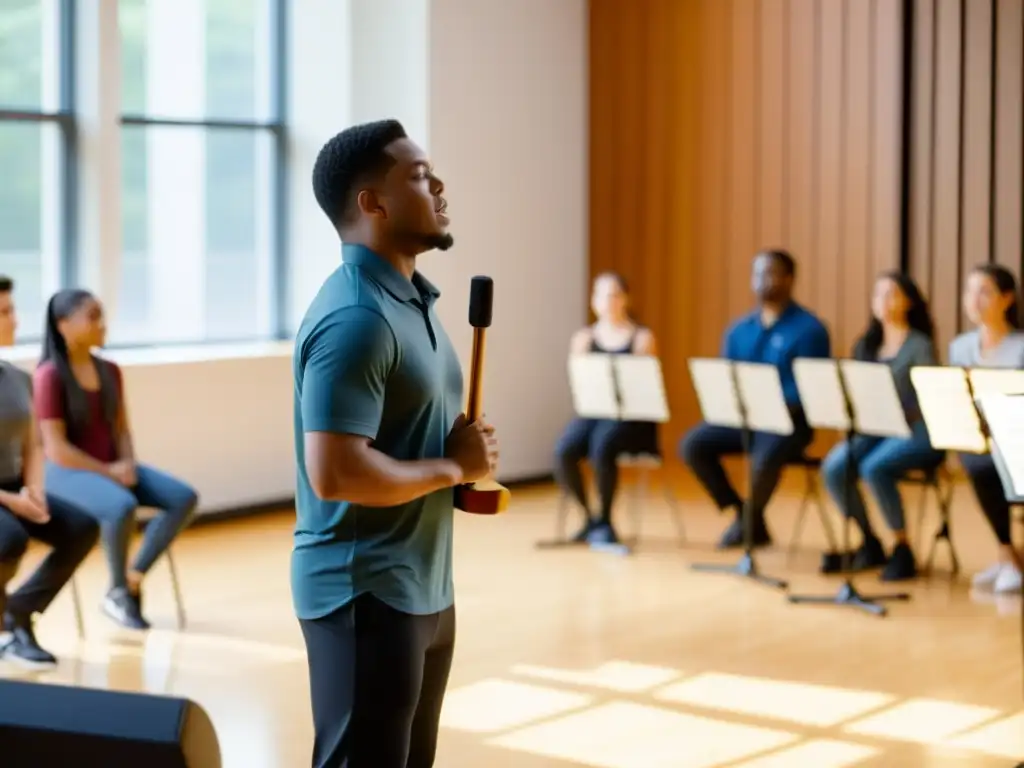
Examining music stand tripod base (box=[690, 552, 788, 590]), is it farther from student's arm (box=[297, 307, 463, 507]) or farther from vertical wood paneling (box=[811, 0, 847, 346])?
student's arm (box=[297, 307, 463, 507])

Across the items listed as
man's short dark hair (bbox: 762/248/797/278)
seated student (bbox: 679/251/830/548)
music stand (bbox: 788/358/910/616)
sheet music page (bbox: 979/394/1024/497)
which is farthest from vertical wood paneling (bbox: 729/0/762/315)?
sheet music page (bbox: 979/394/1024/497)

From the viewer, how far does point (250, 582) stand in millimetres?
6336

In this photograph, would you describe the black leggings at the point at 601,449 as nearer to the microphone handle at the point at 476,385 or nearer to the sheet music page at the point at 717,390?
the sheet music page at the point at 717,390

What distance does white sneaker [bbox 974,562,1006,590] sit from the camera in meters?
6.29

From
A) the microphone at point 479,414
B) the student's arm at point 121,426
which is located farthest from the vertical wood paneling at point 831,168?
the microphone at point 479,414

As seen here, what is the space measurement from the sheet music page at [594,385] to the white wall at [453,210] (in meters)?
1.58

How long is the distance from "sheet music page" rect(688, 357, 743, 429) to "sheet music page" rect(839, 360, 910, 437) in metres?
0.57

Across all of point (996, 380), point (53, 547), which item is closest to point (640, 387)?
point (996, 380)

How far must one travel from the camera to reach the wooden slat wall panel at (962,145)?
27.4 ft

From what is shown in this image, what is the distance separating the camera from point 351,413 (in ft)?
7.30

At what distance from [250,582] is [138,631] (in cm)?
88

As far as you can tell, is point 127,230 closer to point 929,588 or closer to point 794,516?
point 794,516

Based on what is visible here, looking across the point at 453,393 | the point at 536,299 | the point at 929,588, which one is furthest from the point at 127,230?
the point at 453,393

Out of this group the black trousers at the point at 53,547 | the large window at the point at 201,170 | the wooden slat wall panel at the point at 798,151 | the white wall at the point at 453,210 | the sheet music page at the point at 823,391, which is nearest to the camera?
the black trousers at the point at 53,547
